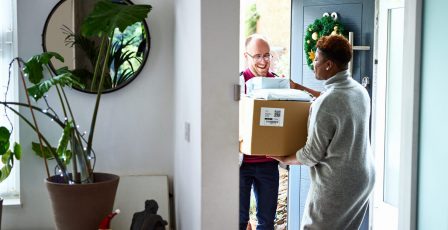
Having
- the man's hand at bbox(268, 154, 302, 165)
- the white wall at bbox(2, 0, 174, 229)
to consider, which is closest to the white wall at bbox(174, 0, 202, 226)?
the white wall at bbox(2, 0, 174, 229)

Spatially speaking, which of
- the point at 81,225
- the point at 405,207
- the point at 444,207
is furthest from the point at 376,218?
the point at 81,225

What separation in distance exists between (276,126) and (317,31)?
1.43 metres

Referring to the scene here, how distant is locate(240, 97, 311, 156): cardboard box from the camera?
240cm

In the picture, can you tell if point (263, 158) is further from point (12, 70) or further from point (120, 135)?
point (12, 70)

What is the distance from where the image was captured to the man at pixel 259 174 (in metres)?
2.96

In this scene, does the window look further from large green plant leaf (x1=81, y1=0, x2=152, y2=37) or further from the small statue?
the small statue

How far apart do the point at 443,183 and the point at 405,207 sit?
0.97 ft

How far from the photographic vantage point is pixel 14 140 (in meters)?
3.40

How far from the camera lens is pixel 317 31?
363 cm

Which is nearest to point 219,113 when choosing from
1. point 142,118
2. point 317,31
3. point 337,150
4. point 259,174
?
point 337,150

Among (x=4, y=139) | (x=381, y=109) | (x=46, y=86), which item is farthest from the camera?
(x=381, y=109)

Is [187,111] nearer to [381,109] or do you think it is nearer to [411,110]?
[411,110]

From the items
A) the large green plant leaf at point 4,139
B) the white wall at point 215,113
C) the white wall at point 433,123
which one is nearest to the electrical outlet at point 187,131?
the white wall at point 215,113

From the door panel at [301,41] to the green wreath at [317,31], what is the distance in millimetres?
47
